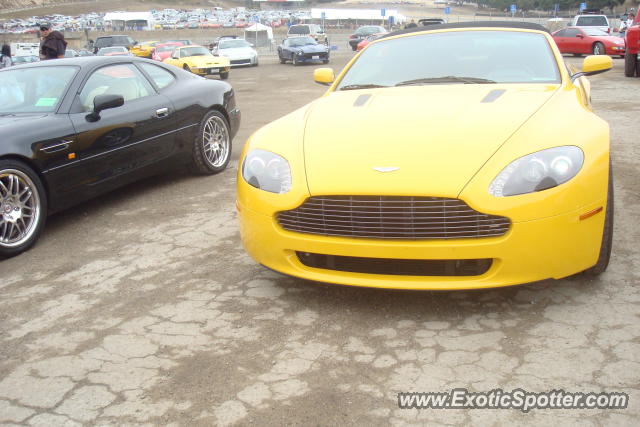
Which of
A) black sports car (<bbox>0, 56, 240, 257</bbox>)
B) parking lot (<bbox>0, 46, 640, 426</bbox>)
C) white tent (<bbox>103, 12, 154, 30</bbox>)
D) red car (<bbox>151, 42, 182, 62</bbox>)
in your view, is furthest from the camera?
white tent (<bbox>103, 12, 154, 30</bbox>)

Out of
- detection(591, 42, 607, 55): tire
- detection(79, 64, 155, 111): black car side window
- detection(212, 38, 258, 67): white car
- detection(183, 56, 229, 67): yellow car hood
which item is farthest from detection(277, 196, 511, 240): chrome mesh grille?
detection(212, 38, 258, 67): white car

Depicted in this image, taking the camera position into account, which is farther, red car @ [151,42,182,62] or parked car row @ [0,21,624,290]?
red car @ [151,42,182,62]

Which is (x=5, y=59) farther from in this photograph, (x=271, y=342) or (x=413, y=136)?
(x=271, y=342)

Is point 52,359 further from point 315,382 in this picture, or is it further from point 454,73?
point 454,73

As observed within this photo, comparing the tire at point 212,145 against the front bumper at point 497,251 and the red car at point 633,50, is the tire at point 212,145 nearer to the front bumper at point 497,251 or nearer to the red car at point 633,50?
the front bumper at point 497,251

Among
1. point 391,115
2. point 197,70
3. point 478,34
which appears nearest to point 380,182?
point 391,115

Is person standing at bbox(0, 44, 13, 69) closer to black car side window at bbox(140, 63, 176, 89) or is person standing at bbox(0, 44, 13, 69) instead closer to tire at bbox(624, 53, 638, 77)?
black car side window at bbox(140, 63, 176, 89)

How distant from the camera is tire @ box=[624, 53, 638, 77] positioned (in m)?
14.9

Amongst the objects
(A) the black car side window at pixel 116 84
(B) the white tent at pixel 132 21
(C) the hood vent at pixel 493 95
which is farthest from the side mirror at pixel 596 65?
(B) the white tent at pixel 132 21

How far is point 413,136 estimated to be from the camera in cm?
327

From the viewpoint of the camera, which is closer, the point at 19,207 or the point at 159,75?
the point at 19,207

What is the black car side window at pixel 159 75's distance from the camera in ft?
19.7

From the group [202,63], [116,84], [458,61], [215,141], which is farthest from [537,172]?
[202,63]

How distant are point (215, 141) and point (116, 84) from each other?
1.27m
